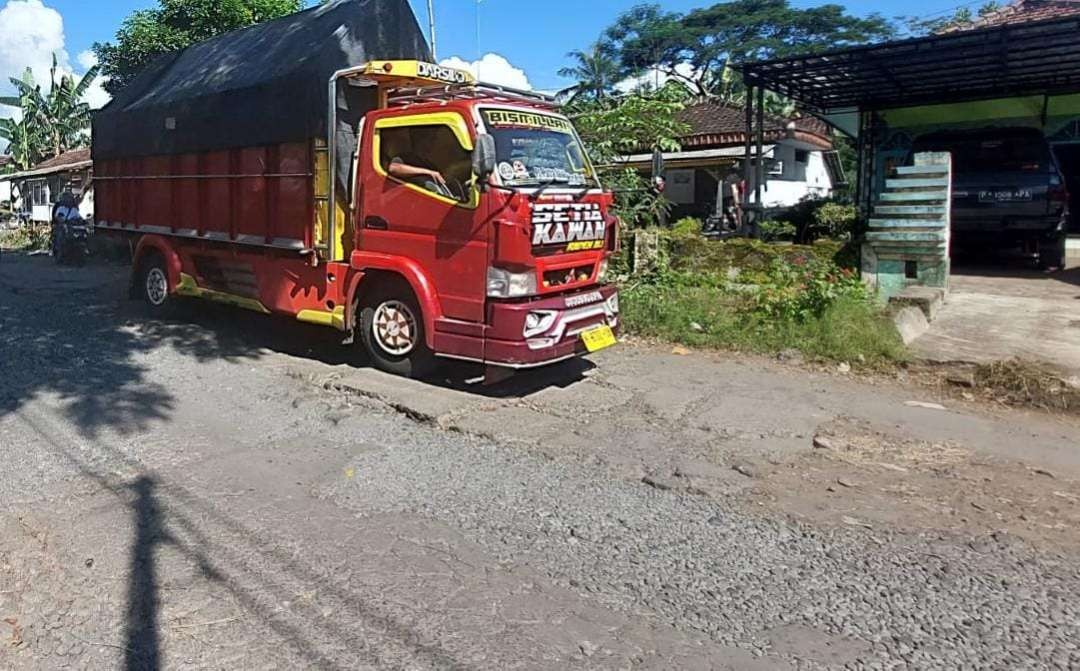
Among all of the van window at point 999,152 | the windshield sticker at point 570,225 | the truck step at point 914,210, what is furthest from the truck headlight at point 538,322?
the van window at point 999,152

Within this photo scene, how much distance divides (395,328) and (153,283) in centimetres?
469

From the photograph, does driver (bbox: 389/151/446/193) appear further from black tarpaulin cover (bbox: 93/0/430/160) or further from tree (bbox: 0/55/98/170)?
tree (bbox: 0/55/98/170)

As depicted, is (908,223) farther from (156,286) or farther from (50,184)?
(50,184)

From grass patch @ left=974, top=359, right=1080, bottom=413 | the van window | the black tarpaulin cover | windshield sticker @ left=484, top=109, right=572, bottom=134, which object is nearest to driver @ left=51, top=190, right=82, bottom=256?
the black tarpaulin cover

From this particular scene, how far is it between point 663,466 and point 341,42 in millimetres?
5222

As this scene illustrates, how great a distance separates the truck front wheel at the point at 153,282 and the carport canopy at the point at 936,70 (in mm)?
8667

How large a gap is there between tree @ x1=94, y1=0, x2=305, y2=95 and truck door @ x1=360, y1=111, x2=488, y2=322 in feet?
47.9

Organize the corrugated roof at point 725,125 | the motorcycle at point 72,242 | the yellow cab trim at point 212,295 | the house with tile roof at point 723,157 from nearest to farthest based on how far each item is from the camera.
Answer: the yellow cab trim at point 212,295
the motorcycle at point 72,242
the house with tile roof at point 723,157
the corrugated roof at point 725,125

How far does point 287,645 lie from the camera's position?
3.14 m

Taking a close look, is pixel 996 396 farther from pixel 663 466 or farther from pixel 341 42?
pixel 341 42

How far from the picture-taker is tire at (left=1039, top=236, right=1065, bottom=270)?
11.7 metres

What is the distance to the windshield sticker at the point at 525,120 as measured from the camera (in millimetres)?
6680

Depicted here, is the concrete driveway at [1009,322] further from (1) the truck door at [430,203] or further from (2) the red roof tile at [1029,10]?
(2) the red roof tile at [1029,10]

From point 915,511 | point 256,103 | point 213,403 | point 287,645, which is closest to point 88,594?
point 287,645
